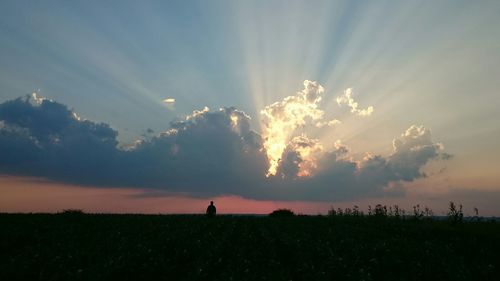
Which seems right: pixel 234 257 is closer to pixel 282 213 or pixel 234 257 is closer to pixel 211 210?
pixel 211 210

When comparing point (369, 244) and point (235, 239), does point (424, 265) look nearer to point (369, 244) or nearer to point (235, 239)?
point (369, 244)

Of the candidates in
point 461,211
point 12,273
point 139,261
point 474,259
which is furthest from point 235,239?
point 461,211

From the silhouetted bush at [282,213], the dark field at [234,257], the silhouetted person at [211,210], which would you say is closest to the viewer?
the dark field at [234,257]

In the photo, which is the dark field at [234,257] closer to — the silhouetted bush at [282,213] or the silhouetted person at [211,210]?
the silhouetted person at [211,210]

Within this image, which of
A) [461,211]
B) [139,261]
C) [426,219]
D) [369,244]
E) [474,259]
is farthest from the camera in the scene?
[426,219]

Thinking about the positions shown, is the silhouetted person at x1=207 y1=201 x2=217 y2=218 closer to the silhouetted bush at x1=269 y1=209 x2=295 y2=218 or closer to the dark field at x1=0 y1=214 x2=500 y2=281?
the silhouetted bush at x1=269 y1=209 x2=295 y2=218

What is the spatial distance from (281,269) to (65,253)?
9.89 metres

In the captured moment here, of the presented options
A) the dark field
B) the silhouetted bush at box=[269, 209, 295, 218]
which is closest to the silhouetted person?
the silhouetted bush at box=[269, 209, 295, 218]

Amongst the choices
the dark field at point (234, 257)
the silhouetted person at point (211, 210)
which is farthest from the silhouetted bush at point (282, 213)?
the dark field at point (234, 257)

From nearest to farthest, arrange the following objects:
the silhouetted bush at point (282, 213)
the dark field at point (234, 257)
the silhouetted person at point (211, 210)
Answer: the dark field at point (234, 257)
the silhouetted person at point (211, 210)
the silhouetted bush at point (282, 213)

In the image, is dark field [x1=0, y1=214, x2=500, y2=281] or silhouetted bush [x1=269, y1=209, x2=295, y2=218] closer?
dark field [x1=0, y1=214, x2=500, y2=281]

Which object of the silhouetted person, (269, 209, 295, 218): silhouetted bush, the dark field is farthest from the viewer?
(269, 209, 295, 218): silhouetted bush

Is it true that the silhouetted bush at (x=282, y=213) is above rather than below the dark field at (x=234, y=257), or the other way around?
above

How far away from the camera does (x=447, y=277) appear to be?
19141mm
